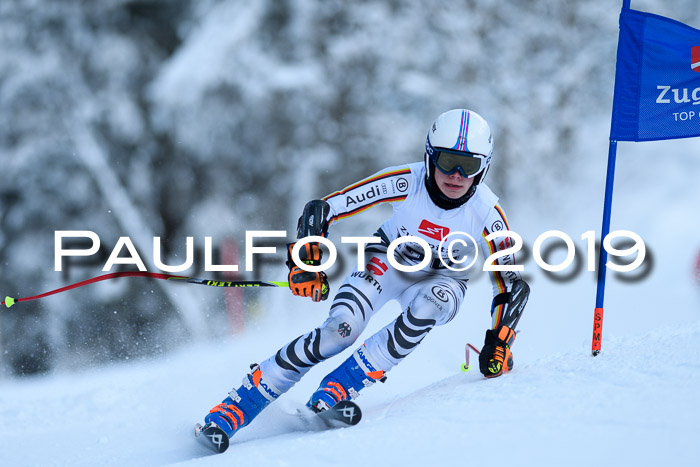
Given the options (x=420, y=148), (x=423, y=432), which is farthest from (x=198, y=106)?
(x=423, y=432)

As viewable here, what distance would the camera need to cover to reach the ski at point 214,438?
307 cm

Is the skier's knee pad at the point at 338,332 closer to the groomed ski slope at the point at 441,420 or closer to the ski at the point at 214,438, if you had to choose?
the groomed ski slope at the point at 441,420

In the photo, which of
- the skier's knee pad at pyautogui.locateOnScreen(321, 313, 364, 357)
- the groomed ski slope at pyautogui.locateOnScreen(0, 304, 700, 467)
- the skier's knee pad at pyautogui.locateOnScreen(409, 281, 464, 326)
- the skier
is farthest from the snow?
the skier's knee pad at pyautogui.locateOnScreen(321, 313, 364, 357)

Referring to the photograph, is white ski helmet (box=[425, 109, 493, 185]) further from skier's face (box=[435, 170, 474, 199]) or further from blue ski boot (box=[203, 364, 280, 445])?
blue ski boot (box=[203, 364, 280, 445])

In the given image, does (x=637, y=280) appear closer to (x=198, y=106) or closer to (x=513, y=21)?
(x=513, y=21)

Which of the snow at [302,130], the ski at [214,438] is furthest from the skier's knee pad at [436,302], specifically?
the snow at [302,130]

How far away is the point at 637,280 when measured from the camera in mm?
7832

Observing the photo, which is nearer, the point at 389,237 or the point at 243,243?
the point at 389,237

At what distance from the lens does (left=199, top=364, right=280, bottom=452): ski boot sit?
3.19 m

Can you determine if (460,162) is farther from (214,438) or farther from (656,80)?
(214,438)

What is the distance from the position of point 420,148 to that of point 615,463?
9594 mm

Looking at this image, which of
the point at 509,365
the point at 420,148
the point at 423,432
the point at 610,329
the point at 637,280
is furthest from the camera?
the point at 420,148

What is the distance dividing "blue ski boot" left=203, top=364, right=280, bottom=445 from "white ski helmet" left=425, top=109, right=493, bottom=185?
1345 mm

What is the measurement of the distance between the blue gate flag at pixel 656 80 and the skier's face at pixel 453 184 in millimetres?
921
